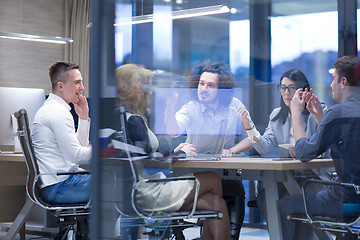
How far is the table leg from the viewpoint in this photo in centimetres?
203

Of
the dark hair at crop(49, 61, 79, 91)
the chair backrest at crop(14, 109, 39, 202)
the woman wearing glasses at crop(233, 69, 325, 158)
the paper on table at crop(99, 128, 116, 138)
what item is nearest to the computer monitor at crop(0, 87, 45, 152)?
the dark hair at crop(49, 61, 79, 91)

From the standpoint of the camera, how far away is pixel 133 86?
1.94 meters

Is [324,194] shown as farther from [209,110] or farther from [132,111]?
[132,111]

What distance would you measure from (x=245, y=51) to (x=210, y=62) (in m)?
0.13

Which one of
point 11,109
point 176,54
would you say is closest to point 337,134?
point 176,54

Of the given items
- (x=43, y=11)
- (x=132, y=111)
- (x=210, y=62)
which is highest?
(x=43, y=11)

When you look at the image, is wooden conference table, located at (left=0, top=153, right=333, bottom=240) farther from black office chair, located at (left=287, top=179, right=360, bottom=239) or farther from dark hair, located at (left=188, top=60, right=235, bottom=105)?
dark hair, located at (left=188, top=60, right=235, bottom=105)

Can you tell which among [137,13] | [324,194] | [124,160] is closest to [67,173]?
[124,160]

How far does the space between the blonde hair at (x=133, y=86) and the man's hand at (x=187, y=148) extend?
19cm

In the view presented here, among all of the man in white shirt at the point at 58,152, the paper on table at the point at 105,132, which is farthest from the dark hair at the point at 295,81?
the man in white shirt at the point at 58,152

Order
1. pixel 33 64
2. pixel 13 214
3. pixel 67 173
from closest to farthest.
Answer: pixel 67 173 → pixel 13 214 → pixel 33 64

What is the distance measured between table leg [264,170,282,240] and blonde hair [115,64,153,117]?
1.76ft

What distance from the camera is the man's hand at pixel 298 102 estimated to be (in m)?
1.99

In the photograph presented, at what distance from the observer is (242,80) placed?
6.57ft
